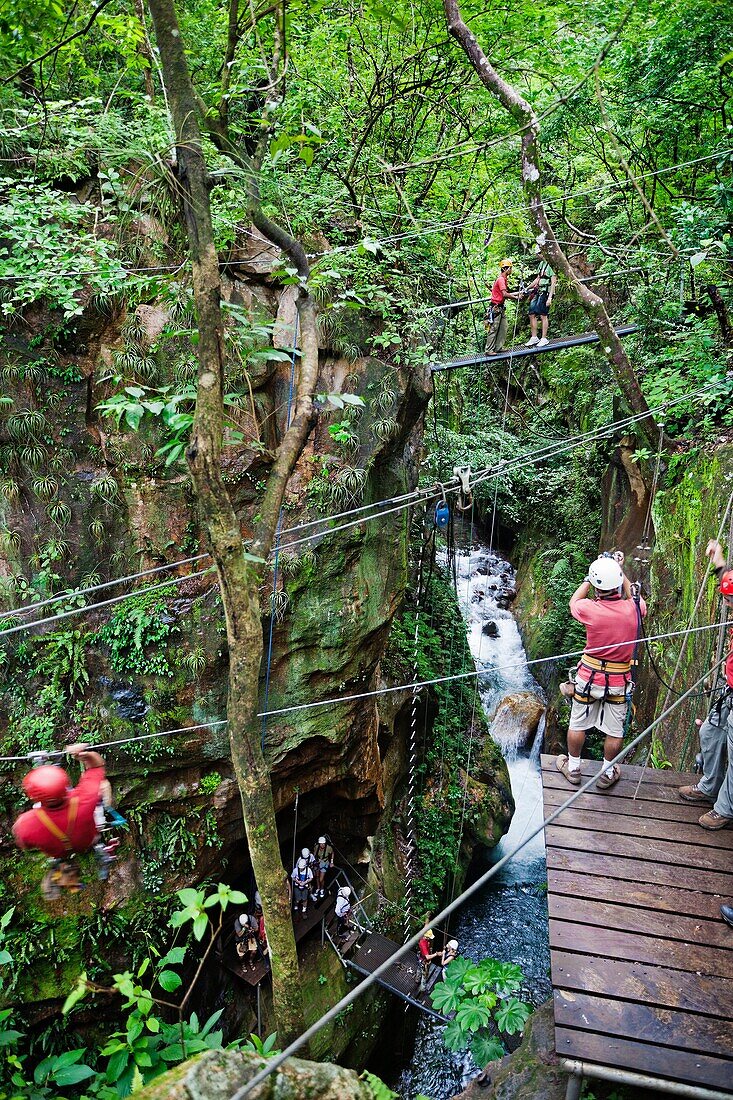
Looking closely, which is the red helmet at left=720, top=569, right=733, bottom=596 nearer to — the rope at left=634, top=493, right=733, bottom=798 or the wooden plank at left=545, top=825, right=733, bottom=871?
the rope at left=634, top=493, right=733, bottom=798

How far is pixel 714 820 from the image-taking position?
3906mm

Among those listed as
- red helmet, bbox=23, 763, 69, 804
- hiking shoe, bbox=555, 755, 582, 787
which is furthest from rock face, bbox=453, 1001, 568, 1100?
red helmet, bbox=23, 763, 69, 804

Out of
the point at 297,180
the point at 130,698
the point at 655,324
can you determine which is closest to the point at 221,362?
the point at 130,698

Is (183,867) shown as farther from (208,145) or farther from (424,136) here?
(424,136)

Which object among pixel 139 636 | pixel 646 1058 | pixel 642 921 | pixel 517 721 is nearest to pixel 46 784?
Answer: pixel 139 636

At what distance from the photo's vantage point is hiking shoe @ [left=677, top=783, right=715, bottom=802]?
4.10 meters

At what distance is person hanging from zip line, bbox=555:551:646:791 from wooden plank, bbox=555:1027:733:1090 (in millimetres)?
1519

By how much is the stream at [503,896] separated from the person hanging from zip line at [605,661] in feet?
4.43

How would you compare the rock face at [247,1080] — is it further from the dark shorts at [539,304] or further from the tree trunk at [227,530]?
the dark shorts at [539,304]

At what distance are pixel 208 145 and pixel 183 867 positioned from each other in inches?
250

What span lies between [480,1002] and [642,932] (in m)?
2.46

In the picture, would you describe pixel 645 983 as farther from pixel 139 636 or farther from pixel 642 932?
pixel 139 636

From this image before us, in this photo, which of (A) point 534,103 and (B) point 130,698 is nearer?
(B) point 130,698

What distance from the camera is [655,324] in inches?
322
